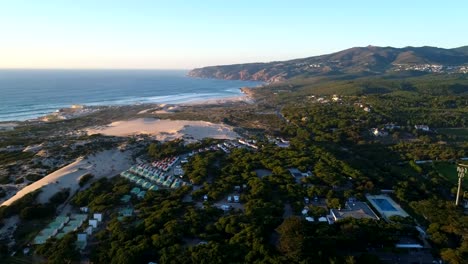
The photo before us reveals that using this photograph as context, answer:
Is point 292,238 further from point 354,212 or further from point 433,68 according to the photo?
point 433,68

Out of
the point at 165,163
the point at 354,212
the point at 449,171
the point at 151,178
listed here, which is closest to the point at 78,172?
the point at 151,178

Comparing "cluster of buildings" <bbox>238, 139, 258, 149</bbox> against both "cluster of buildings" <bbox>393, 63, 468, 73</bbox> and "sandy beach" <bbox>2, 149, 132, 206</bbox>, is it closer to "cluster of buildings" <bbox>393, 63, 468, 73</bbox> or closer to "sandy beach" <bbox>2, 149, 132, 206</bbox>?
"sandy beach" <bbox>2, 149, 132, 206</bbox>

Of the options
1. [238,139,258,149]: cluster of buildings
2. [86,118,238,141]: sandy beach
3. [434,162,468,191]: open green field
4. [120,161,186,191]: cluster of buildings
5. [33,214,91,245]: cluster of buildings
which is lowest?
[86,118,238,141]: sandy beach

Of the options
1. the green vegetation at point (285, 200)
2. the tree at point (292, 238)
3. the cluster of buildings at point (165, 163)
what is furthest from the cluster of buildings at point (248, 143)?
the tree at point (292, 238)

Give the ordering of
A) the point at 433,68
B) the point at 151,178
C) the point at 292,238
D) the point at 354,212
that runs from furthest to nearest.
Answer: the point at 433,68 → the point at 151,178 → the point at 354,212 → the point at 292,238

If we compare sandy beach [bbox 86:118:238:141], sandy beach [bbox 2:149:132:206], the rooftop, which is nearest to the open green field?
the rooftop

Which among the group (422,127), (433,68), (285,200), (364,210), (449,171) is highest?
(433,68)

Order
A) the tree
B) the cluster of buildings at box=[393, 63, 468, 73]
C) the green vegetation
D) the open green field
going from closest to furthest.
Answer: the tree → the green vegetation → the open green field → the cluster of buildings at box=[393, 63, 468, 73]
